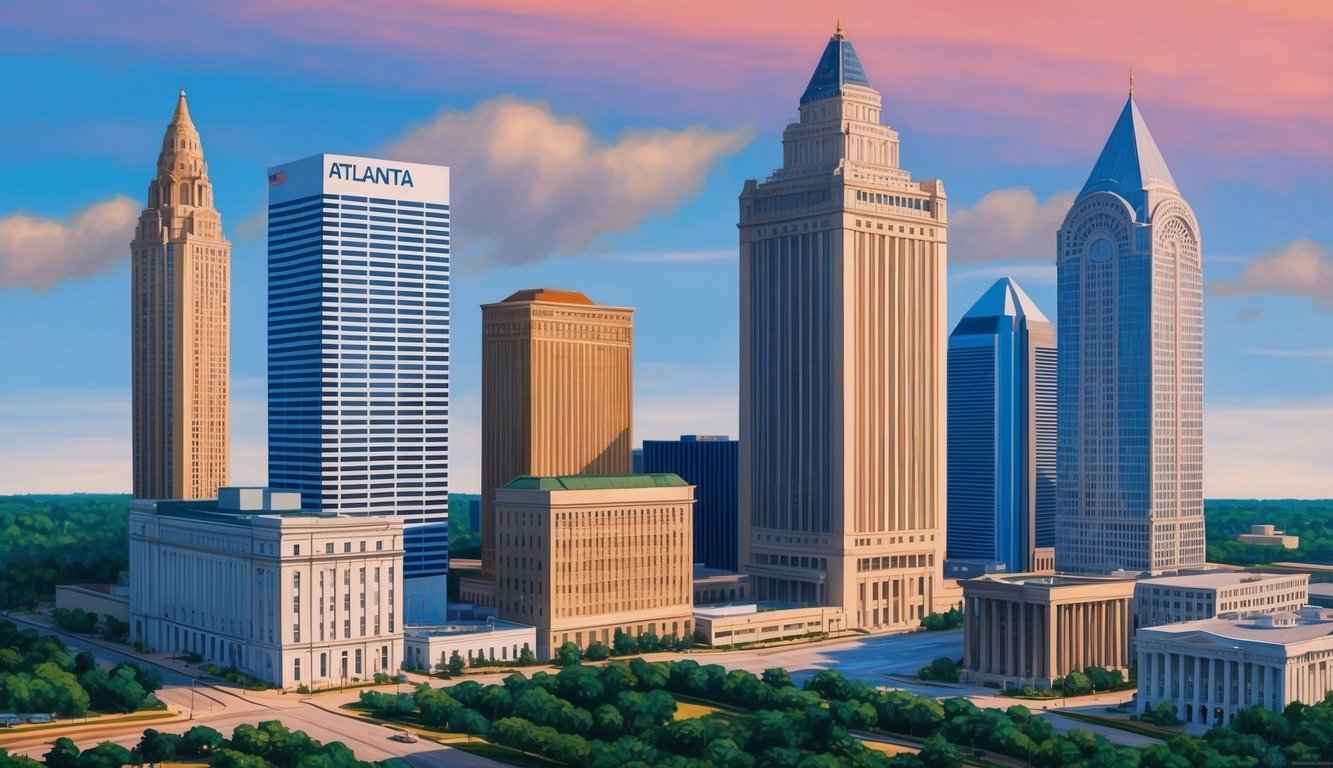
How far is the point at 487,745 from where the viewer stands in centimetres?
19450

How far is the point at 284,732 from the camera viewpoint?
182250 mm

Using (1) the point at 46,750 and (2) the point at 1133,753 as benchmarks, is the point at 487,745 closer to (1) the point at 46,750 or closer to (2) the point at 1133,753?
(1) the point at 46,750

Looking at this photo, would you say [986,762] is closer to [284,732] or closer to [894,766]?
[894,766]

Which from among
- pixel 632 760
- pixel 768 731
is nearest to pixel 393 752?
pixel 632 760

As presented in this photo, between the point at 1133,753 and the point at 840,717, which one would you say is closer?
the point at 1133,753

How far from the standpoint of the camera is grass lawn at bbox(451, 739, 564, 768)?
187 meters

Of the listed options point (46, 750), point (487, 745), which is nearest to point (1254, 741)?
point (487, 745)

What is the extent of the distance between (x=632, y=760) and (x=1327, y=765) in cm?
8016

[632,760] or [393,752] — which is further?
[393,752]

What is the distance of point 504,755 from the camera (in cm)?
18962

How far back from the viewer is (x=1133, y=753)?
180 metres

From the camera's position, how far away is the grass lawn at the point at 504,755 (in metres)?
187

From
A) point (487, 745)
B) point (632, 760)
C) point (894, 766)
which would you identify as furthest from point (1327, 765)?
point (487, 745)

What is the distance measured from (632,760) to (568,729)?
24.1 m
